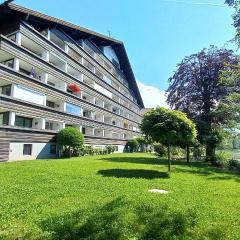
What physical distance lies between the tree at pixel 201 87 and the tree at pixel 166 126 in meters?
21.1

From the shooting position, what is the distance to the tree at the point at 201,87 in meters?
40.4

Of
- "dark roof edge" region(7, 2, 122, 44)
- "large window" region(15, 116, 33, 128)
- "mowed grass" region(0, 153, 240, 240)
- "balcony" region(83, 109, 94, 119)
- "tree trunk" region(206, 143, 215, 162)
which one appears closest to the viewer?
"mowed grass" region(0, 153, 240, 240)

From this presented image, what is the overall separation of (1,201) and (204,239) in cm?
636

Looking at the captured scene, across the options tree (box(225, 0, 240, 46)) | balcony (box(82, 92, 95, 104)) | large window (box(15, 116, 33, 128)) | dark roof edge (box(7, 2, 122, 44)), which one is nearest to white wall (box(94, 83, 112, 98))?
balcony (box(82, 92, 95, 104))

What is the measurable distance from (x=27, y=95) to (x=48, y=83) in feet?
29.0

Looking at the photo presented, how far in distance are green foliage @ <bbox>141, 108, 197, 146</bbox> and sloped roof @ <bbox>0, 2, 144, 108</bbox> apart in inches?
423

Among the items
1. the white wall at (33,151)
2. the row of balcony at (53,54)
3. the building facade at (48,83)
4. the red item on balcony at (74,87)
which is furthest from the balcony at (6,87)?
the red item on balcony at (74,87)

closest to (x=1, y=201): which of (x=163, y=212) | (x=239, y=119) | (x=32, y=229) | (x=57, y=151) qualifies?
(x=32, y=229)

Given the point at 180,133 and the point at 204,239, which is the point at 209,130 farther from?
the point at 204,239

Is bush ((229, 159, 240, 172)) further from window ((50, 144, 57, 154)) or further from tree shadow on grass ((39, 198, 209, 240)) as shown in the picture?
tree shadow on grass ((39, 198, 209, 240))

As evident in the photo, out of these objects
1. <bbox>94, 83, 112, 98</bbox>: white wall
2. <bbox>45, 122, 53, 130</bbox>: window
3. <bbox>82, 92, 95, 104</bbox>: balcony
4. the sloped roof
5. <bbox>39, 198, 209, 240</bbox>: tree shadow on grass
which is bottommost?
<bbox>39, 198, 209, 240</bbox>: tree shadow on grass

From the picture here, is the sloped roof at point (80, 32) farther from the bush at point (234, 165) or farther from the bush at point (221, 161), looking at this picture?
the bush at point (221, 161)

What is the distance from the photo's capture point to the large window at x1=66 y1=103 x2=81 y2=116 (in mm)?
40028

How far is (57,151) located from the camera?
35906 millimetres
